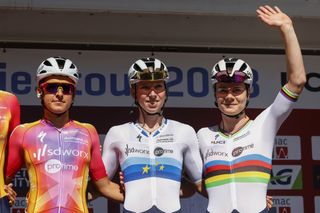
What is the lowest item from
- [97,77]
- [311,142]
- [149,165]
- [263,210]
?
[263,210]

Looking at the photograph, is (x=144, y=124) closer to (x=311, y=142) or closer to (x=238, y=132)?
(x=238, y=132)

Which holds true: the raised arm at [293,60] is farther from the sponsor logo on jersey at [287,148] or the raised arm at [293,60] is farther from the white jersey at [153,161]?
the sponsor logo on jersey at [287,148]

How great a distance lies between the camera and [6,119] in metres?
4.93

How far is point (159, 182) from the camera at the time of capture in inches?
196

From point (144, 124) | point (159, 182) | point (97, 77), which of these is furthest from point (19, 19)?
point (159, 182)

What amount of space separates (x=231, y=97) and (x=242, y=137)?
0.28m

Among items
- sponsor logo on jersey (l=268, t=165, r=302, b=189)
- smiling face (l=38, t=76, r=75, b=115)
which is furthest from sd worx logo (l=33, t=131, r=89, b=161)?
sponsor logo on jersey (l=268, t=165, r=302, b=189)

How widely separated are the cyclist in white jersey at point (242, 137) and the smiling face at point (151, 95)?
373 millimetres

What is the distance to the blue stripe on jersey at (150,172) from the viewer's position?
5.00 m

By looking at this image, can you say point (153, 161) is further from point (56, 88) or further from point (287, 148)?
point (287, 148)

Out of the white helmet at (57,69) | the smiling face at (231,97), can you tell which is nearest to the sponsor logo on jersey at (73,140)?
the white helmet at (57,69)

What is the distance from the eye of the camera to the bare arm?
5035 millimetres

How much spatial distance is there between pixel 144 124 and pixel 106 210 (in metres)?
2.10

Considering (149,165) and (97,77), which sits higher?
(97,77)
